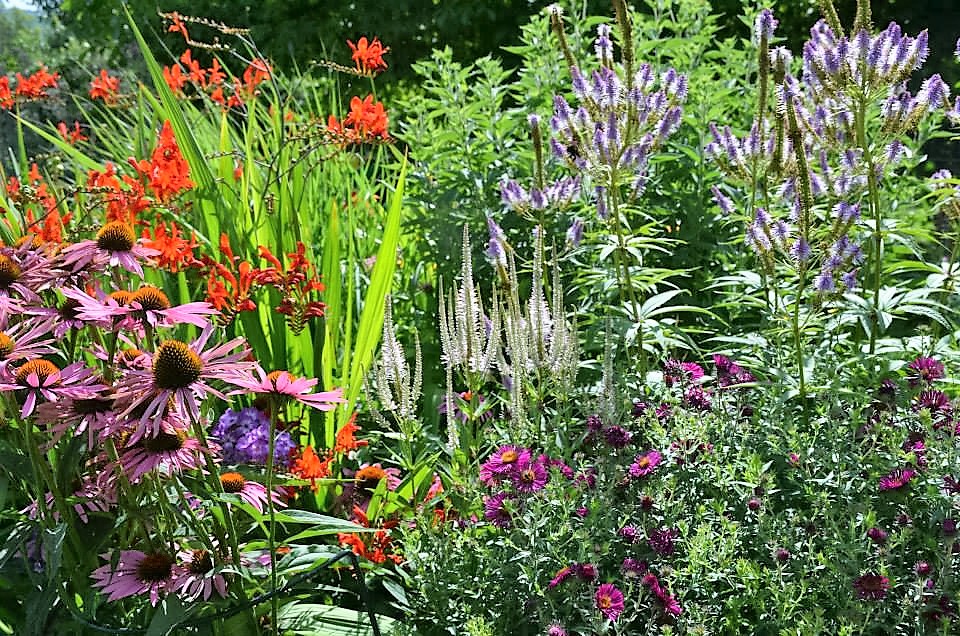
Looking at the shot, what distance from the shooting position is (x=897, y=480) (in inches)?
71.4

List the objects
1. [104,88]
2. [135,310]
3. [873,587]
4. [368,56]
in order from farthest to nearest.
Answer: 1. [104,88]
2. [368,56]
3. [873,587]
4. [135,310]

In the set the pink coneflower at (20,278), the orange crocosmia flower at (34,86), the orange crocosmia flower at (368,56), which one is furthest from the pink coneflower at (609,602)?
the orange crocosmia flower at (34,86)

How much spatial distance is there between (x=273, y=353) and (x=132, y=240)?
1.16 metres

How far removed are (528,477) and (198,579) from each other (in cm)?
66

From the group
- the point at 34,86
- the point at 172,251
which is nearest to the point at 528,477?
the point at 172,251

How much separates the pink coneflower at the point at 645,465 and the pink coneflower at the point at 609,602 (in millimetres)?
319

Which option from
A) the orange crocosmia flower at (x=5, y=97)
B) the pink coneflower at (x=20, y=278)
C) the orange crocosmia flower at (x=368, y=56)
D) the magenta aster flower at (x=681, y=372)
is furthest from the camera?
the orange crocosmia flower at (x=5, y=97)

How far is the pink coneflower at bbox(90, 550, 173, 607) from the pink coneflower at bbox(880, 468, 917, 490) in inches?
54.0

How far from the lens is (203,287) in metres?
3.08

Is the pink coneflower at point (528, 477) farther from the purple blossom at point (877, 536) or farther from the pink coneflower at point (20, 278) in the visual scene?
the pink coneflower at point (20, 278)

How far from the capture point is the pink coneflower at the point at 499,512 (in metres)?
1.87

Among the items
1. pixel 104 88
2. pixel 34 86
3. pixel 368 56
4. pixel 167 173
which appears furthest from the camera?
pixel 104 88

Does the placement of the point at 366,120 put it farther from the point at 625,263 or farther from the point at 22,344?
the point at 22,344

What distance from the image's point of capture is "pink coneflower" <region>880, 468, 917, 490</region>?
1795 millimetres
